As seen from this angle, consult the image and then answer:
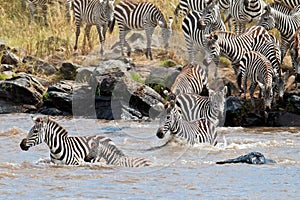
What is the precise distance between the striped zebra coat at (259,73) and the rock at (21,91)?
4.69 metres

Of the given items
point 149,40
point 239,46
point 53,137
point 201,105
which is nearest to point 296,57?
point 239,46

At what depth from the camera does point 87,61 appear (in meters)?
21.6

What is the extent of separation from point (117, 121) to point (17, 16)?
24.4 feet

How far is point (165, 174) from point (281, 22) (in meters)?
8.19

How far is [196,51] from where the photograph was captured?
69.1 feet

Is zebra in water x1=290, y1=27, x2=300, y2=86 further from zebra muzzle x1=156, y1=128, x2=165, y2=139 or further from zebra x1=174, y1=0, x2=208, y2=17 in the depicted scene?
zebra muzzle x1=156, y1=128, x2=165, y2=139

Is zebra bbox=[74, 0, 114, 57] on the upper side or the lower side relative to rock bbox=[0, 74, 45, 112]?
upper

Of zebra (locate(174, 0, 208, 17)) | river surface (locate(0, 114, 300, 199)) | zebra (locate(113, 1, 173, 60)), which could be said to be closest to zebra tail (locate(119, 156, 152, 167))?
river surface (locate(0, 114, 300, 199))

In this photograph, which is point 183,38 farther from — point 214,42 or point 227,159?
point 227,159

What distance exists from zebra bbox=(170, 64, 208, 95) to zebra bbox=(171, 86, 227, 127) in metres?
0.90

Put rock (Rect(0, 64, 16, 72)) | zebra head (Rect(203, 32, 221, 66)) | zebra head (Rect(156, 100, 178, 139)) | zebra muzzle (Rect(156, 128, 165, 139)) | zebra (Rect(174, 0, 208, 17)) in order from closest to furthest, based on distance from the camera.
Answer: zebra muzzle (Rect(156, 128, 165, 139))
zebra head (Rect(156, 100, 178, 139))
zebra head (Rect(203, 32, 221, 66))
rock (Rect(0, 64, 16, 72))
zebra (Rect(174, 0, 208, 17))

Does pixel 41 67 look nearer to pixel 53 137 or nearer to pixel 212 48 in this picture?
pixel 212 48

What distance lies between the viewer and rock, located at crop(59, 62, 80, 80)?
69.2 feet

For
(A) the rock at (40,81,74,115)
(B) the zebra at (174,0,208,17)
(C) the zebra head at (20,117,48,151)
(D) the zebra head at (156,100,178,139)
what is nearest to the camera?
(C) the zebra head at (20,117,48,151)
